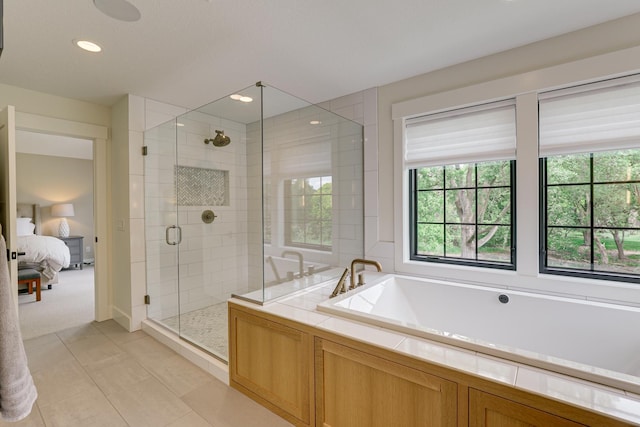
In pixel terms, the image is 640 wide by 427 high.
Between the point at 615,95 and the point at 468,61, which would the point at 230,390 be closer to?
the point at 468,61

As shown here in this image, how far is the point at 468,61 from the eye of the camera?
7.57 ft

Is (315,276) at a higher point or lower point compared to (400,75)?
lower

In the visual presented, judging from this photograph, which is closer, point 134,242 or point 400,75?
point 400,75

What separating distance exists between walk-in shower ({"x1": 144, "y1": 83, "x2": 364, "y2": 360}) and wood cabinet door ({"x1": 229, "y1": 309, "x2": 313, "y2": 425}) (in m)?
0.22

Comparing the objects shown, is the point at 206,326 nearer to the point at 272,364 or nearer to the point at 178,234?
the point at 178,234

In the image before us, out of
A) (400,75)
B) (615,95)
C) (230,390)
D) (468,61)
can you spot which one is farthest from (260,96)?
(615,95)

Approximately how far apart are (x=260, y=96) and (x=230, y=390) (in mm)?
1970

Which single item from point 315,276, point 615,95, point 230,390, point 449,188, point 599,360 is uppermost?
point 615,95

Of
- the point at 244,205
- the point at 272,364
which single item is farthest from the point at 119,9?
the point at 272,364

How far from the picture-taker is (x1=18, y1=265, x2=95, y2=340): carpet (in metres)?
3.11

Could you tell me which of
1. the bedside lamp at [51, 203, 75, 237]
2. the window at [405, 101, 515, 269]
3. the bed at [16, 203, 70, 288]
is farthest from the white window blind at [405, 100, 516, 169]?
the bedside lamp at [51, 203, 75, 237]

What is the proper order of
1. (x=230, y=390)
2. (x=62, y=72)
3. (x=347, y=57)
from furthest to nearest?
(x=62, y=72) → (x=347, y=57) → (x=230, y=390)

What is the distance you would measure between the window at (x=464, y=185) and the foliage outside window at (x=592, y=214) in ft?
0.79

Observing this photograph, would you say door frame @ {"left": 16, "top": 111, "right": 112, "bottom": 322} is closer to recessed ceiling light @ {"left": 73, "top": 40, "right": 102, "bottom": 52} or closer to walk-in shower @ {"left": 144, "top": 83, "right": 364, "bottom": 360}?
walk-in shower @ {"left": 144, "top": 83, "right": 364, "bottom": 360}
